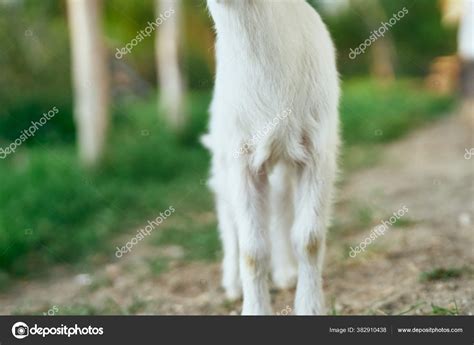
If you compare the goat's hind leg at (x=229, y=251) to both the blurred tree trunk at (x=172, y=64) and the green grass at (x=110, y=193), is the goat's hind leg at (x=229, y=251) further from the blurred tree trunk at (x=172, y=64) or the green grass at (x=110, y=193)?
the blurred tree trunk at (x=172, y=64)

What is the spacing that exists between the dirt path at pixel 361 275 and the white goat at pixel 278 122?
424mm

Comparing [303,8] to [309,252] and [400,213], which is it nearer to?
[309,252]

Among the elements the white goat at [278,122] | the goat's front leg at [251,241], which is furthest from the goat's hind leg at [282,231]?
the goat's front leg at [251,241]

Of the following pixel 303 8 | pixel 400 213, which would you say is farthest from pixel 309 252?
pixel 400 213

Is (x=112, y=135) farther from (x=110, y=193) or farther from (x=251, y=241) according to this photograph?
(x=251, y=241)

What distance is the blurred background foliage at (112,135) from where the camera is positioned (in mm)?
5285

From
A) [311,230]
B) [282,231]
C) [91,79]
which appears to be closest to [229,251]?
[282,231]

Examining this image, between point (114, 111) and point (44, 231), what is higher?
point (114, 111)

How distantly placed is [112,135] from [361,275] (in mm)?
4973

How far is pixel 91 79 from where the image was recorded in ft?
22.5

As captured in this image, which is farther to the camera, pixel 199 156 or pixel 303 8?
pixel 199 156

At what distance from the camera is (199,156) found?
7910 millimetres
